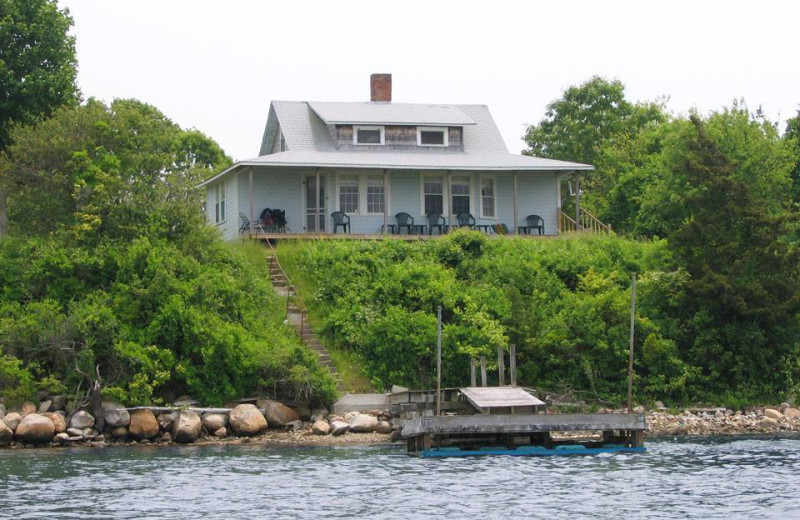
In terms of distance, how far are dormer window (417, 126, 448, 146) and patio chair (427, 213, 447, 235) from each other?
150 inches

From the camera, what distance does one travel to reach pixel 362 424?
35.5 meters

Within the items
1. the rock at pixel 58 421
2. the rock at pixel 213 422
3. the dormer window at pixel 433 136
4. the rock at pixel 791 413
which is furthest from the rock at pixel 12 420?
the dormer window at pixel 433 136

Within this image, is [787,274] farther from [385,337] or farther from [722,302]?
[385,337]

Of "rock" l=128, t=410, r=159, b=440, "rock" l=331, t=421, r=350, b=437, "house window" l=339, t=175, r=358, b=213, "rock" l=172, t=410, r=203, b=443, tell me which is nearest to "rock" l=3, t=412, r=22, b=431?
"rock" l=128, t=410, r=159, b=440

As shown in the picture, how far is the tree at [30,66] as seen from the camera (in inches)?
1877

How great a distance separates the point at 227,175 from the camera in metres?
50.7

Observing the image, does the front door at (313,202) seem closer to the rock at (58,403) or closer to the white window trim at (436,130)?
the white window trim at (436,130)

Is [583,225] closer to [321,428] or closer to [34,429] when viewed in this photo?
[321,428]

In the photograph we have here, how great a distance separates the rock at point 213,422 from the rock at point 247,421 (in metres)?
0.21

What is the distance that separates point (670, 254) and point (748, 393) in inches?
208

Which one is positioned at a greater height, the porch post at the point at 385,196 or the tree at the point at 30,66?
the tree at the point at 30,66

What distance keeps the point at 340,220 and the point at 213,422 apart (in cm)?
1416

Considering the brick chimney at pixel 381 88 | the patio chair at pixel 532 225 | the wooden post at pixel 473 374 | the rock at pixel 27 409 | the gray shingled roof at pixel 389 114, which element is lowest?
the rock at pixel 27 409

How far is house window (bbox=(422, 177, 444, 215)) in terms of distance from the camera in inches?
1981
